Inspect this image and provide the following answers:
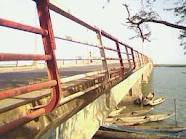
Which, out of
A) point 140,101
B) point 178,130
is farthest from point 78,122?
point 140,101

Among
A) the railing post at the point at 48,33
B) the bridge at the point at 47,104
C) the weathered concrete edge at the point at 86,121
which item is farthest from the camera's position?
the weathered concrete edge at the point at 86,121

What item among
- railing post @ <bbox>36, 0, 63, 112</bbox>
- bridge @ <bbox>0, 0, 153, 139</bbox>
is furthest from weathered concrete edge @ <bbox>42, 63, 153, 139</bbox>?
railing post @ <bbox>36, 0, 63, 112</bbox>

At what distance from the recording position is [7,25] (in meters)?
2.31

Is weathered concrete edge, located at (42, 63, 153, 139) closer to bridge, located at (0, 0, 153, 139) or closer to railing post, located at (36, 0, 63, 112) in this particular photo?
bridge, located at (0, 0, 153, 139)

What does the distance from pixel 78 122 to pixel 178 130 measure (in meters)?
7.88

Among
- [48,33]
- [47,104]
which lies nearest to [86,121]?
[47,104]

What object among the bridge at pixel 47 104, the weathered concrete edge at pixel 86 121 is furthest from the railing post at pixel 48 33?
the weathered concrete edge at pixel 86 121

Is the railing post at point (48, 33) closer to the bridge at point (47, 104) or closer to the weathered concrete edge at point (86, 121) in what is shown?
the bridge at point (47, 104)

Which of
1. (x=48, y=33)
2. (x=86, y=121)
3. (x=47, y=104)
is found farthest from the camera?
(x=86, y=121)

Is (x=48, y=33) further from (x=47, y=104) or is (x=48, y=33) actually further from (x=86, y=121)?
(x=86, y=121)

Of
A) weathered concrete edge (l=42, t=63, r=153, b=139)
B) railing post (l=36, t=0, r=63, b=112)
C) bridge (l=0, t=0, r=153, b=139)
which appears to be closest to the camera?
bridge (l=0, t=0, r=153, b=139)

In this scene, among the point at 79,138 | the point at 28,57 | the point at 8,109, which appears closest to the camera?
the point at 28,57

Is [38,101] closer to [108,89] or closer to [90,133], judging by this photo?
[90,133]

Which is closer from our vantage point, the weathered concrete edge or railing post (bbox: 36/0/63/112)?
railing post (bbox: 36/0/63/112)
